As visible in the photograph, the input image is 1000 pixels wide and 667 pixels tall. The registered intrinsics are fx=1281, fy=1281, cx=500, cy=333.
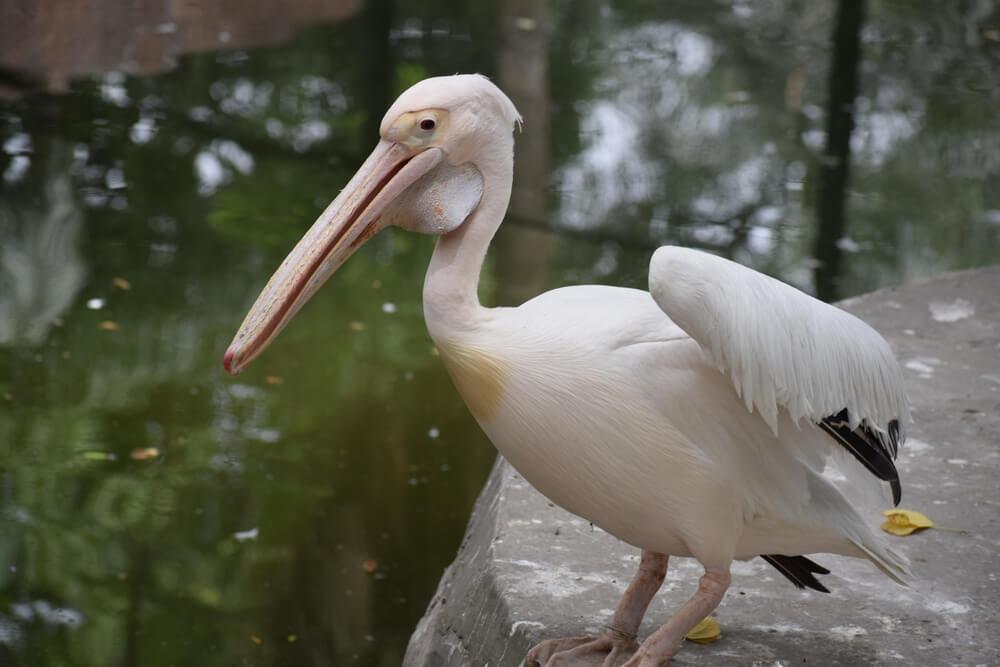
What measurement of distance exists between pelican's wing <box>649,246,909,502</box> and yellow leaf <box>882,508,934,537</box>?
0.72 meters

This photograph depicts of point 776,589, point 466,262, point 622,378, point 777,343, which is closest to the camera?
point 777,343

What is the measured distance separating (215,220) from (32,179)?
0.93 metres

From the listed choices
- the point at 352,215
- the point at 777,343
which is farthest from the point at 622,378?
the point at 352,215

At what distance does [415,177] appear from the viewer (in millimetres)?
2117

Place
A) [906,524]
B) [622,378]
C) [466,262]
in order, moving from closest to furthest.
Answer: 1. [622,378]
2. [466,262]
3. [906,524]

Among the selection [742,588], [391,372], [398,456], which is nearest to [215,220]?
[391,372]

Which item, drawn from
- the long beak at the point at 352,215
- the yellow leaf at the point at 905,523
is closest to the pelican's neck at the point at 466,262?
the long beak at the point at 352,215

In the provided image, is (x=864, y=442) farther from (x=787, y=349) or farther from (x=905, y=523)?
(x=905, y=523)

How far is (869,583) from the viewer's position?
2609 millimetres

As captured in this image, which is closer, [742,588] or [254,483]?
[742,588]

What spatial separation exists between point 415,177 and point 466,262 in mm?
164

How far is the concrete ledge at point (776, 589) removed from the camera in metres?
2.38

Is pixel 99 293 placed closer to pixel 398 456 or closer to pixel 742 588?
pixel 398 456

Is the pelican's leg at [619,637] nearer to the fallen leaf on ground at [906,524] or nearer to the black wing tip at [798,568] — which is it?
the black wing tip at [798,568]
